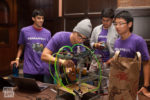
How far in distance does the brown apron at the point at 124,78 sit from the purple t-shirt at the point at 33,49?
1290 millimetres

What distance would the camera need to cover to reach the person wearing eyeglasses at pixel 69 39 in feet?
4.96

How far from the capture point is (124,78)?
1.12 m

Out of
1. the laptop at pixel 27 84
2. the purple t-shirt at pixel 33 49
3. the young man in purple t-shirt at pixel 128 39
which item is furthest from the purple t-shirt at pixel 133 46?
the purple t-shirt at pixel 33 49

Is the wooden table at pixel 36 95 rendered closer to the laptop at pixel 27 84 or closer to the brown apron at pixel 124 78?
the laptop at pixel 27 84

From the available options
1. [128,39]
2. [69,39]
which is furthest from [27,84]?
[128,39]

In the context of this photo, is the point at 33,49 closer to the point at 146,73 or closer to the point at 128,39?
the point at 128,39

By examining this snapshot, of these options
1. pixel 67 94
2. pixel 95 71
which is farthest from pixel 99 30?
pixel 67 94

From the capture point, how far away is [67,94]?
1370mm

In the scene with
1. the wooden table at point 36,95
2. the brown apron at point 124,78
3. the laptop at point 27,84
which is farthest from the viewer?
the laptop at point 27,84

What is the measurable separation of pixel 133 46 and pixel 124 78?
1.89 feet

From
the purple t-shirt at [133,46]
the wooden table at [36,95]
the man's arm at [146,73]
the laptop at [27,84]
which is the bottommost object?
the wooden table at [36,95]

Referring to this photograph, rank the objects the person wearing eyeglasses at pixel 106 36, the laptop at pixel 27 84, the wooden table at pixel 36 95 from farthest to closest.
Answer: the person wearing eyeglasses at pixel 106 36 < the laptop at pixel 27 84 < the wooden table at pixel 36 95

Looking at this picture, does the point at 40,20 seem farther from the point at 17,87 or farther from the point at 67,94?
the point at 67,94

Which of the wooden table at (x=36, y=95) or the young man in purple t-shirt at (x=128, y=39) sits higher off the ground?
the young man in purple t-shirt at (x=128, y=39)
